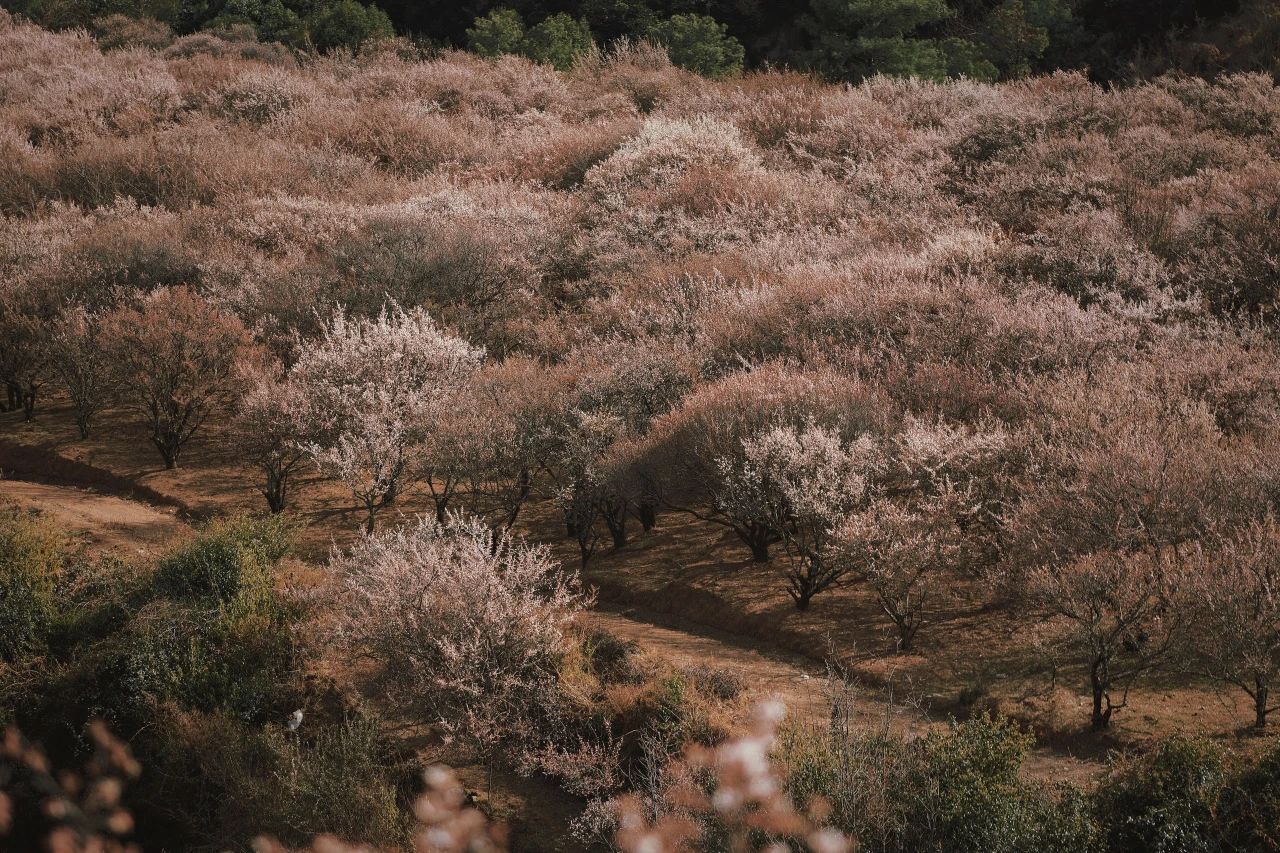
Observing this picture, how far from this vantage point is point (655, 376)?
1305cm

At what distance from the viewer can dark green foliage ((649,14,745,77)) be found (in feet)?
107

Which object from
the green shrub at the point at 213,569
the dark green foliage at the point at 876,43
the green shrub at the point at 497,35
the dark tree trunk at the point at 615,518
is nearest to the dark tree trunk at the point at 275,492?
the green shrub at the point at 213,569

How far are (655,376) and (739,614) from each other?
3.39 m

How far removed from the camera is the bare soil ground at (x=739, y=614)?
8.41 metres

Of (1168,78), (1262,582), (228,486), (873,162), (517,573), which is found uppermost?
(1168,78)

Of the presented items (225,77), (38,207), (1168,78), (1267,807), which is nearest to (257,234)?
(38,207)

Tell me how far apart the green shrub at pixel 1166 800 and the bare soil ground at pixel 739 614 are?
0.81 meters

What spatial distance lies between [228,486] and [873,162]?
1292 centimetres

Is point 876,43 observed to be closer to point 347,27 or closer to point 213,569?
point 347,27

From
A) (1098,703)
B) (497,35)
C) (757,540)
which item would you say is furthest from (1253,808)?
(497,35)

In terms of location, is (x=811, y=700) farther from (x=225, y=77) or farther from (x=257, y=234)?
(x=225, y=77)

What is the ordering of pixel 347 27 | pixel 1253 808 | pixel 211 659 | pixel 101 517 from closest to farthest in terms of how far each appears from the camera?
1. pixel 1253 808
2. pixel 211 659
3. pixel 101 517
4. pixel 347 27

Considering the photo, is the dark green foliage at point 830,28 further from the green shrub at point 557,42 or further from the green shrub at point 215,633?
the green shrub at point 215,633

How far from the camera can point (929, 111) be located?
24000mm
